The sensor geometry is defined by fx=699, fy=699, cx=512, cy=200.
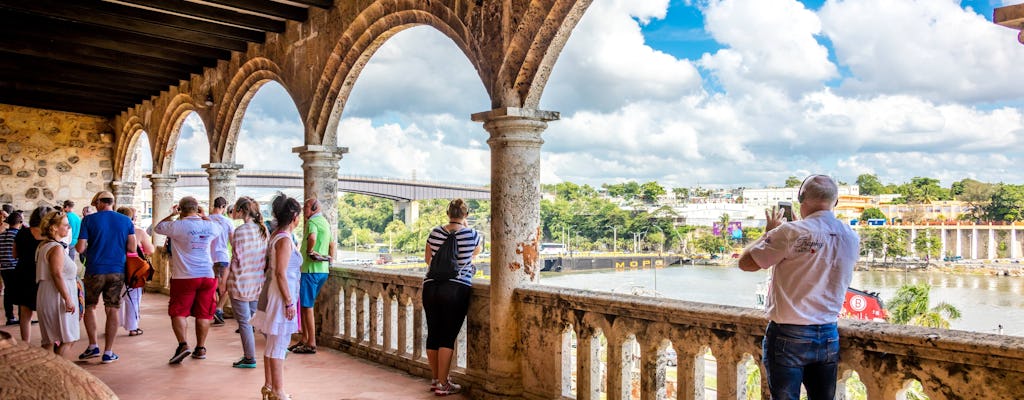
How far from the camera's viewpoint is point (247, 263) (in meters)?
4.38

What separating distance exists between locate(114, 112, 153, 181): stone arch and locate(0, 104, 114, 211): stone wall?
252 mm

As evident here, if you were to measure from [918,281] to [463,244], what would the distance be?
24213 mm

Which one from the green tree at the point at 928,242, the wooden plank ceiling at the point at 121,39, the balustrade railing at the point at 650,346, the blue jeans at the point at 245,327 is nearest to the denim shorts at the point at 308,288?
the balustrade railing at the point at 650,346

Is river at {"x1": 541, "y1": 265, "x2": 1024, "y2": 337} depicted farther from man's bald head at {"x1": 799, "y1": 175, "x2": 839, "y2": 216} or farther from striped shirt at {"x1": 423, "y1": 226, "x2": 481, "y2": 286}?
man's bald head at {"x1": 799, "y1": 175, "x2": 839, "y2": 216}

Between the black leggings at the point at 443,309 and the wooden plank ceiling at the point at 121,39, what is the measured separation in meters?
2.86

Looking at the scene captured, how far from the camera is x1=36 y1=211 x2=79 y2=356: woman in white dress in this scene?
410cm

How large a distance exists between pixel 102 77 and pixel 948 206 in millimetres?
12091

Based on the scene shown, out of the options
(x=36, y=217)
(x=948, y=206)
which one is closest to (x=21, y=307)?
(x=36, y=217)

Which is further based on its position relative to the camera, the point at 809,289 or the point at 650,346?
the point at 650,346

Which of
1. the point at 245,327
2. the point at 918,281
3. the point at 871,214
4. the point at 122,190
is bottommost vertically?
the point at 918,281

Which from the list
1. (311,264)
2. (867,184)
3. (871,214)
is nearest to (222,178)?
(311,264)

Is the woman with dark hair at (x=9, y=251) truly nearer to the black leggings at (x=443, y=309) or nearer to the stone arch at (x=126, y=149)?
the black leggings at (x=443, y=309)

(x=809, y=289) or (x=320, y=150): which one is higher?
(x=320, y=150)

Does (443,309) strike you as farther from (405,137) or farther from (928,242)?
(405,137)
